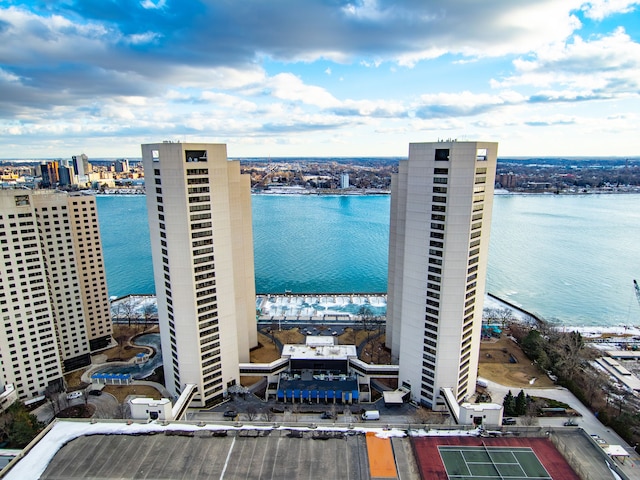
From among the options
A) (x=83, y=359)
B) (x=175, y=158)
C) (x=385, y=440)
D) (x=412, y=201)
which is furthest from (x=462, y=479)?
(x=83, y=359)

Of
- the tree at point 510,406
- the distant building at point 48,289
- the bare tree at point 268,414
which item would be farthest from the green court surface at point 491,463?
the distant building at point 48,289

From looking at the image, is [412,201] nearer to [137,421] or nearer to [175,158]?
[175,158]

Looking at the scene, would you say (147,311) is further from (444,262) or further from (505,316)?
(505,316)

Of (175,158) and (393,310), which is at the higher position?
(175,158)

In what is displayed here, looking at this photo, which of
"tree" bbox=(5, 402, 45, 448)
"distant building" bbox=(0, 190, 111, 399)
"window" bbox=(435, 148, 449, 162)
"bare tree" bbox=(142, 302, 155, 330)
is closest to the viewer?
"tree" bbox=(5, 402, 45, 448)

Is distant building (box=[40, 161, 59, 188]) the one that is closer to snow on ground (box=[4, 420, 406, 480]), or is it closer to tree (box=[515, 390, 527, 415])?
snow on ground (box=[4, 420, 406, 480])

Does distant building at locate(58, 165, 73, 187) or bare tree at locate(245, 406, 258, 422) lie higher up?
distant building at locate(58, 165, 73, 187)

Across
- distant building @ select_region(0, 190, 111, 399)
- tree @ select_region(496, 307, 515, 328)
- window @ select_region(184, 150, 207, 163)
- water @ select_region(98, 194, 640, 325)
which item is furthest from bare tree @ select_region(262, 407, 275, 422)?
water @ select_region(98, 194, 640, 325)
